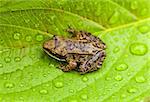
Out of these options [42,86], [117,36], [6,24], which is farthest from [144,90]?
[6,24]

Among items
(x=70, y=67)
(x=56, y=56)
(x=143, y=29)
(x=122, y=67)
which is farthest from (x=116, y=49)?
(x=56, y=56)

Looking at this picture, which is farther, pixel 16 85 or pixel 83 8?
pixel 83 8

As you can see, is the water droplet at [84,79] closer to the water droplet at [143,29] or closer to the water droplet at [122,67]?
the water droplet at [122,67]

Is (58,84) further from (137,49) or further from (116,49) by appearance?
(137,49)

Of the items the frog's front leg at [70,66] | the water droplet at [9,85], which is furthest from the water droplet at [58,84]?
the water droplet at [9,85]

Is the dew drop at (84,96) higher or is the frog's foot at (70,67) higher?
the frog's foot at (70,67)

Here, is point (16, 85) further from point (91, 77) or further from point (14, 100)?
point (91, 77)
